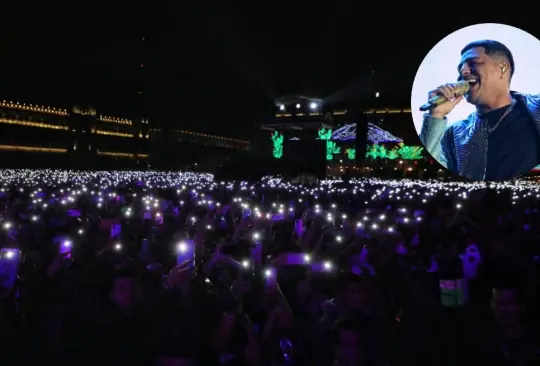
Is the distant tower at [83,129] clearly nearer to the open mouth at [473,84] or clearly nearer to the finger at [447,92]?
the finger at [447,92]

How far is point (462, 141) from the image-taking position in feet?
116

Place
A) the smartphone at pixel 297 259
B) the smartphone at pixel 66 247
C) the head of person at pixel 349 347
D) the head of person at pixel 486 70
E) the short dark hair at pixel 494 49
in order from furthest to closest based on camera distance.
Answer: the short dark hair at pixel 494 49 → the head of person at pixel 486 70 → the smartphone at pixel 66 247 → the smartphone at pixel 297 259 → the head of person at pixel 349 347

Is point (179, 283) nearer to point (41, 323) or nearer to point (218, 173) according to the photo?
point (41, 323)

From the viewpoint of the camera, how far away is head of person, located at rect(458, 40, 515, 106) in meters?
32.8

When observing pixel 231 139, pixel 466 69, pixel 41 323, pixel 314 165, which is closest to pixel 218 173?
pixel 314 165

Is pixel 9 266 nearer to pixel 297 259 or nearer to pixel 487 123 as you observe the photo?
pixel 297 259

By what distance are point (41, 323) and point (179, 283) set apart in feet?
4.91

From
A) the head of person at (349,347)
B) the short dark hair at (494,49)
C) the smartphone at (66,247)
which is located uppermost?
the short dark hair at (494,49)

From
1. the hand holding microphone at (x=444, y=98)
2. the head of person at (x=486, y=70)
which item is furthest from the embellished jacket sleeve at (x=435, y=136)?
the head of person at (x=486, y=70)

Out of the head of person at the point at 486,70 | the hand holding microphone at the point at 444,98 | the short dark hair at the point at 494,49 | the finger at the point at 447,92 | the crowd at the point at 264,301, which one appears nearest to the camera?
the crowd at the point at 264,301

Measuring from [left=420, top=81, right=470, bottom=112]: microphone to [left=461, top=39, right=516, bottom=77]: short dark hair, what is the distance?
2023mm

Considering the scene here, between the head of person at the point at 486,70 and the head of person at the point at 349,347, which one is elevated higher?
the head of person at the point at 486,70

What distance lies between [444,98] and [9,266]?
31.8m

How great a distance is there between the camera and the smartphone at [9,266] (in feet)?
21.5
